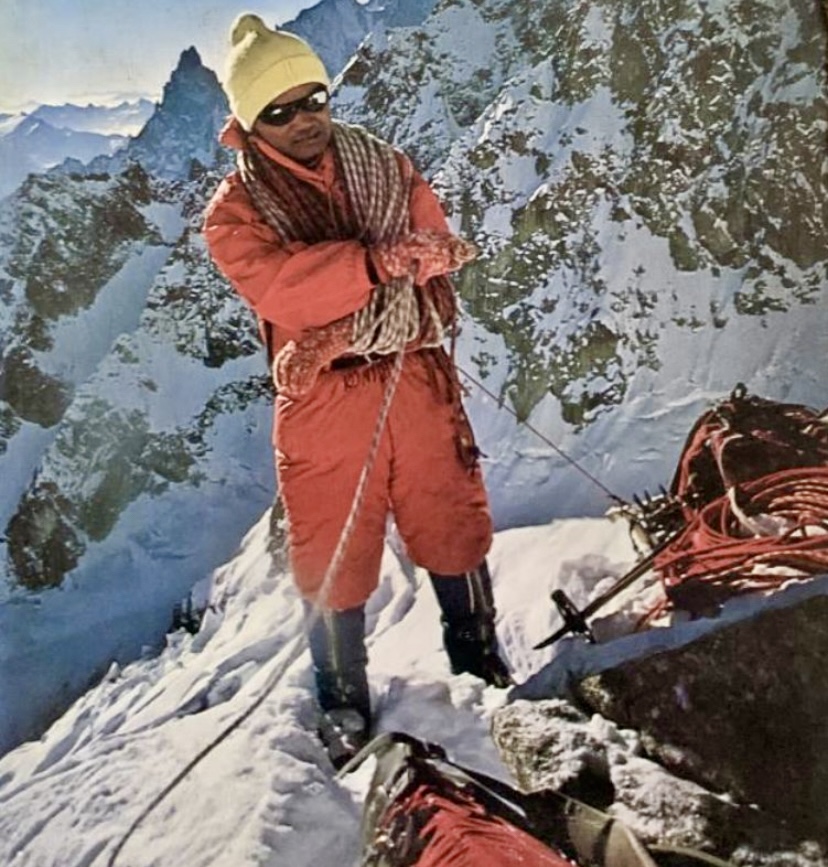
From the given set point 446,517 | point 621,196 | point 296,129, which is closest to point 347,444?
point 446,517

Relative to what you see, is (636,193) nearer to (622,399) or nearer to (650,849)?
(622,399)

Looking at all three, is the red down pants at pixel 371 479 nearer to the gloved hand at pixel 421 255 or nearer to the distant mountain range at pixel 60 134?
the gloved hand at pixel 421 255

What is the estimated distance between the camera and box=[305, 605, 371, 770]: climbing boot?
1561 mm

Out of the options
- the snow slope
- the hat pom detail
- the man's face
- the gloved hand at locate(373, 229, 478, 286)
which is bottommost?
the snow slope

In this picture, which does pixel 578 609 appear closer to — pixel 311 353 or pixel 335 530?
pixel 335 530

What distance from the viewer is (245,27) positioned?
1.59 m

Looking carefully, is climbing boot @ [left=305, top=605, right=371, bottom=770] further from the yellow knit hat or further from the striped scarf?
the yellow knit hat

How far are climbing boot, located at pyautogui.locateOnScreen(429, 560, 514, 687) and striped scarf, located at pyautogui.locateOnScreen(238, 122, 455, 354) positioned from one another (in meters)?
Result: 0.30

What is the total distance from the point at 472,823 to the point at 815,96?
1.04m

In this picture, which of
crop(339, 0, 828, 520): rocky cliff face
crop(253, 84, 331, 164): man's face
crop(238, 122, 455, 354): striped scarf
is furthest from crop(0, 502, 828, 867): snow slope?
crop(253, 84, 331, 164): man's face

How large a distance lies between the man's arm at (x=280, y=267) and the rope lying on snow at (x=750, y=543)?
521 mm

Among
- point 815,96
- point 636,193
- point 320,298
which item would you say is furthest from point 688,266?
point 320,298

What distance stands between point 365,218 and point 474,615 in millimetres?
518

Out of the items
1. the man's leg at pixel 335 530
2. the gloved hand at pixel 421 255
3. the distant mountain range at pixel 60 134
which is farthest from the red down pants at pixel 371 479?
the distant mountain range at pixel 60 134
